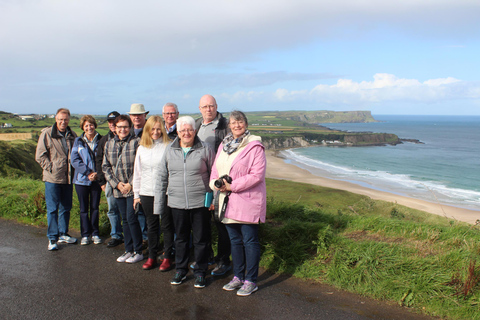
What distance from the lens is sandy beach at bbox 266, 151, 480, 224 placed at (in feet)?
89.1

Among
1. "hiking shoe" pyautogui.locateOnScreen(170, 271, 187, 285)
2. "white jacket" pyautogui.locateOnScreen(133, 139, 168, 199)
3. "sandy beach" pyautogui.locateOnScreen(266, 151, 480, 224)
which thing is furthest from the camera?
"sandy beach" pyautogui.locateOnScreen(266, 151, 480, 224)

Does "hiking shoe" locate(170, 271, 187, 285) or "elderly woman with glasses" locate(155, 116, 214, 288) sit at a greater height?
"elderly woman with glasses" locate(155, 116, 214, 288)

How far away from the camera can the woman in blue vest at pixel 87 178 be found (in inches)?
230

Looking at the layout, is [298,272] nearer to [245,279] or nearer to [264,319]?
[245,279]

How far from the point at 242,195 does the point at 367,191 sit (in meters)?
35.6

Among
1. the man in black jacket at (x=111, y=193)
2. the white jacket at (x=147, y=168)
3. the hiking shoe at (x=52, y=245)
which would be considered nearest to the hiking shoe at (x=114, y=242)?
the man in black jacket at (x=111, y=193)

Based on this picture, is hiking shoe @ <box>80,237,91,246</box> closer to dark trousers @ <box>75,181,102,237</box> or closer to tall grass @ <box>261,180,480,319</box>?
dark trousers @ <box>75,181,102,237</box>

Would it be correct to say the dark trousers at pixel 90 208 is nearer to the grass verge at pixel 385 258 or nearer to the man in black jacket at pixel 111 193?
the man in black jacket at pixel 111 193

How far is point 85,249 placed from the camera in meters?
5.59

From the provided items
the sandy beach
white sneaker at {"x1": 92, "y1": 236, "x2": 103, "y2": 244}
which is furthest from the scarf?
the sandy beach

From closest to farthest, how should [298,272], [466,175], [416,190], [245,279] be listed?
[245,279]
[298,272]
[416,190]
[466,175]

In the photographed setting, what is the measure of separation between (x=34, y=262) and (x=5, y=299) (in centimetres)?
115

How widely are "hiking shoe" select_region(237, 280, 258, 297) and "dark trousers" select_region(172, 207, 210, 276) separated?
22.9 inches

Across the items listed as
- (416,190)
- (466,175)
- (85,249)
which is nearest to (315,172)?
(416,190)
